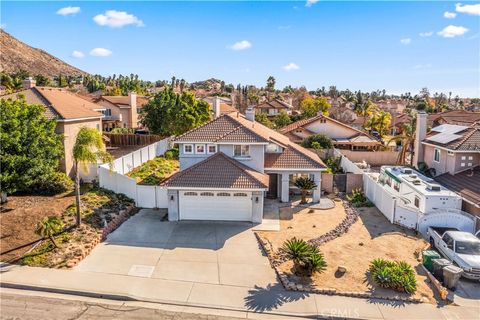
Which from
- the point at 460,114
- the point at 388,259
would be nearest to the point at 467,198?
the point at 388,259

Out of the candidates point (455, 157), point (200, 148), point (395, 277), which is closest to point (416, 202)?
point (455, 157)

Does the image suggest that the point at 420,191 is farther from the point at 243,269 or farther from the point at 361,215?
the point at 243,269

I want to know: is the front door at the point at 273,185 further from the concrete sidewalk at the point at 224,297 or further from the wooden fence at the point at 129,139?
the wooden fence at the point at 129,139

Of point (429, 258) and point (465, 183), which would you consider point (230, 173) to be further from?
point (465, 183)

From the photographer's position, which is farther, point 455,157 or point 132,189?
point 455,157

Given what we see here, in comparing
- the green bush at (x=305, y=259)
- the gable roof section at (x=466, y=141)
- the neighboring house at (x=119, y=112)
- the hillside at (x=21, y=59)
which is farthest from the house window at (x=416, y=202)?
the hillside at (x=21, y=59)

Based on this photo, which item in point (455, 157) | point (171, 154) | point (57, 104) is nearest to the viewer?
point (455, 157)
